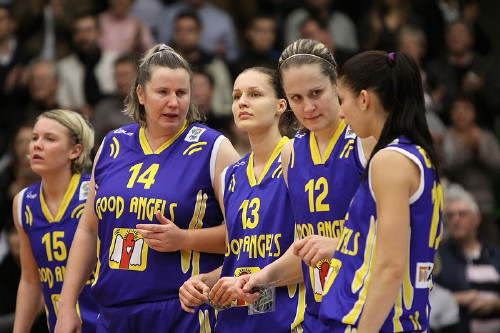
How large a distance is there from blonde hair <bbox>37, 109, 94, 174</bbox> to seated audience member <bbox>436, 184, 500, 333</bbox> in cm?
381

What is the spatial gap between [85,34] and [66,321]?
18.6 feet

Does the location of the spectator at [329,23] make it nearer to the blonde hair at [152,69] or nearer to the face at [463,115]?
the face at [463,115]

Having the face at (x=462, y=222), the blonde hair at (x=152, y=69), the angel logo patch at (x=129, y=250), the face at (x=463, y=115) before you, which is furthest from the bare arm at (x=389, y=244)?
the face at (x=463, y=115)

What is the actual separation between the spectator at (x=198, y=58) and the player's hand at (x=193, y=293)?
5.78m

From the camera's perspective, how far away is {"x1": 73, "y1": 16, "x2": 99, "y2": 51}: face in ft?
33.9

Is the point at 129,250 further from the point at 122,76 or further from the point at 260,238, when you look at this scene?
the point at 122,76

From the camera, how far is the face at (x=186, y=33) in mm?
10594

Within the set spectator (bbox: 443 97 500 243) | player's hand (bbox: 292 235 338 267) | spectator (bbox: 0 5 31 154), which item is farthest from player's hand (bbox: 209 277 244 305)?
spectator (bbox: 443 97 500 243)

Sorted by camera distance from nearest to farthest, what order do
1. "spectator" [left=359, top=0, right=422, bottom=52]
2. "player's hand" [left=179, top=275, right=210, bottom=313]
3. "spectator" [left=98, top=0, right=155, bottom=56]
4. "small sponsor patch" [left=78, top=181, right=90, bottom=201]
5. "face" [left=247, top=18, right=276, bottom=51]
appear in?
1. "player's hand" [left=179, top=275, right=210, bottom=313]
2. "small sponsor patch" [left=78, top=181, right=90, bottom=201]
3. "spectator" [left=98, top=0, right=155, bottom=56]
4. "face" [left=247, top=18, right=276, bottom=51]
5. "spectator" [left=359, top=0, right=422, bottom=52]

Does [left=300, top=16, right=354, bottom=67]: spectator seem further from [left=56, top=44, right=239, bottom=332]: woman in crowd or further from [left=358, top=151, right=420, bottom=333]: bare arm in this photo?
[left=358, top=151, right=420, bottom=333]: bare arm

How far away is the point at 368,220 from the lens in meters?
3.80

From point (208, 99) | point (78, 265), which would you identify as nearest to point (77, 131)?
point (78, 265)

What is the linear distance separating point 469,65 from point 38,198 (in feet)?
25.1

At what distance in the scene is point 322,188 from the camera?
4.43 metres
